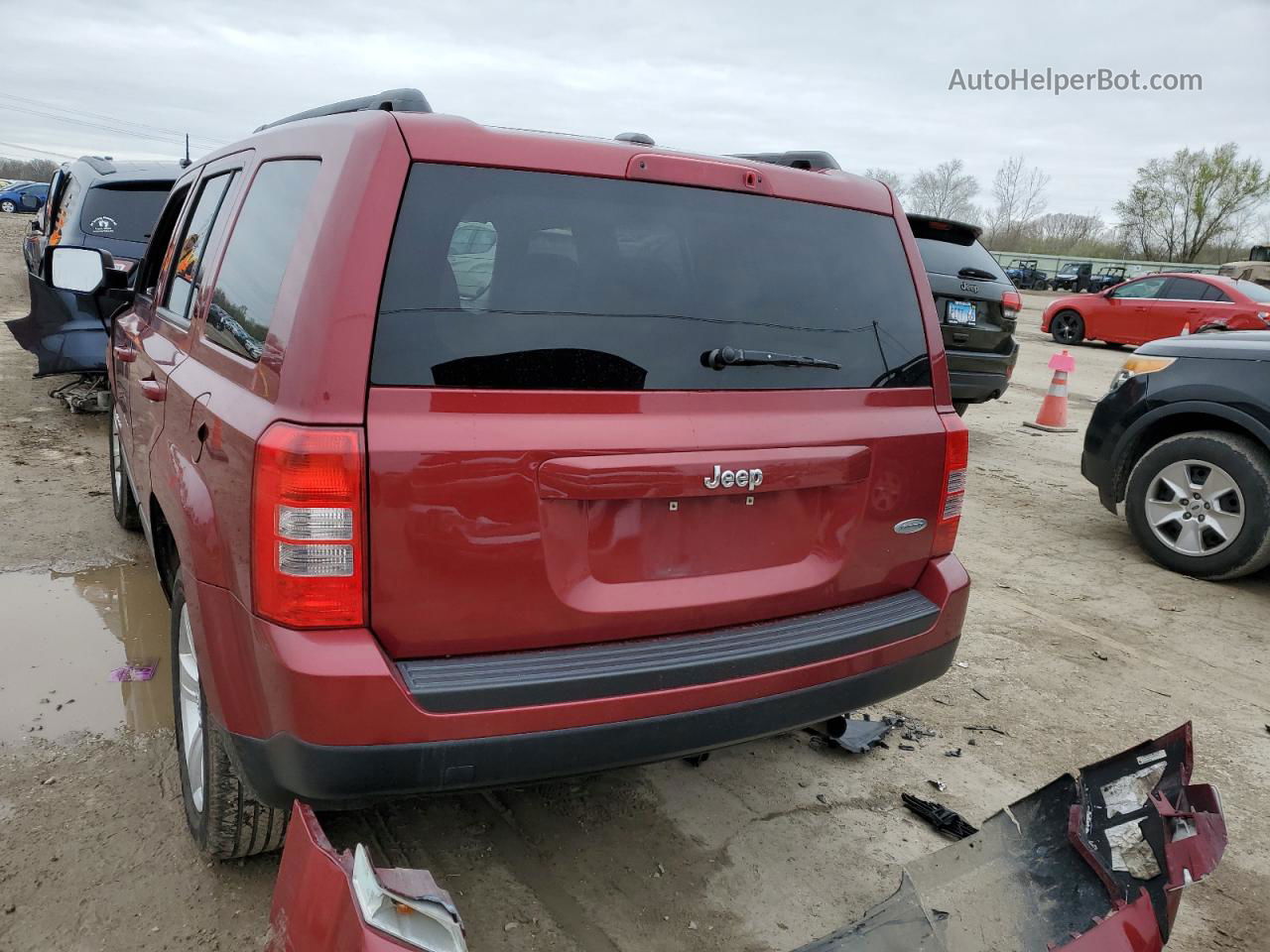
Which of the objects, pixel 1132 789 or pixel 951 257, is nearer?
pixel 1132 789

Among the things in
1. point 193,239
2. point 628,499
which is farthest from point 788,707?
point 193,239

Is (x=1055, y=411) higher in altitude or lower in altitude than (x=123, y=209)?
lower

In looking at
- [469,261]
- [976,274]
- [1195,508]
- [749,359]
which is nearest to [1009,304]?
[976,274]

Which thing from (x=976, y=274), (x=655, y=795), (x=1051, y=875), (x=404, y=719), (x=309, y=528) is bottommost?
(x=655, y=795)

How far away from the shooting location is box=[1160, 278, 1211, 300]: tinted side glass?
17.1 metres

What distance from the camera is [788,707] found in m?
2.29

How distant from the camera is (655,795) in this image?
300 cm

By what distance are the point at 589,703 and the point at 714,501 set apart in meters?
0.56

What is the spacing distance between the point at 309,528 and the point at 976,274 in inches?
291

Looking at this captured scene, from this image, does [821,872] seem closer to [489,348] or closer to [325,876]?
[325,876]

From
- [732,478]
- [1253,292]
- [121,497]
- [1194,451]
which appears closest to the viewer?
[732,478]

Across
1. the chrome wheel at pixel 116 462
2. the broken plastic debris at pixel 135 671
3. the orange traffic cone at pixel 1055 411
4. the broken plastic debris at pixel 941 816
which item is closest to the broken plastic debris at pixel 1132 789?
the broken plastic debris at pixel 941 816

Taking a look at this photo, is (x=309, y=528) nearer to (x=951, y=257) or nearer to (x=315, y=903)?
(x=315, y=903)

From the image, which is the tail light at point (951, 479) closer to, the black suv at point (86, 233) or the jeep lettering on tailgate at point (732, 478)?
the jeep lettering on tailgate at point (732, 478)
